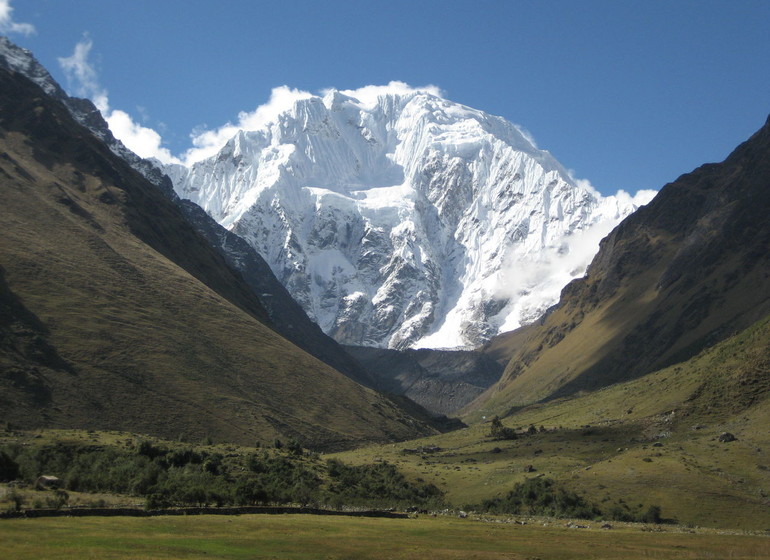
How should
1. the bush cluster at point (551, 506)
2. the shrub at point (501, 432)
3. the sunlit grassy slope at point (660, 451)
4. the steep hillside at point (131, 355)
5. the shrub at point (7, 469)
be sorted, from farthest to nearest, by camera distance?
the shrub at point (501, 432) < the steep hillside at point (131, 355) < the sunlit grassy slope at point (660, 451) < the bush cluster at point (551, 506) < the shrub at point (7, 469)

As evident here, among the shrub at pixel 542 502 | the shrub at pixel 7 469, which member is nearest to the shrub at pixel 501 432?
the shrub at pixel 542 502

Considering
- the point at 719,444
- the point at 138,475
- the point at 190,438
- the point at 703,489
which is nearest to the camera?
the point at 138,475

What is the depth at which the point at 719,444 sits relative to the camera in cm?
11344

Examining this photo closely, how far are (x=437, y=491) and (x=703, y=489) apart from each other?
36712 millimetres

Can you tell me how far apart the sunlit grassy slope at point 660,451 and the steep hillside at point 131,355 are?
68.5 feet

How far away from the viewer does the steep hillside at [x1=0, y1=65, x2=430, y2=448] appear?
133m

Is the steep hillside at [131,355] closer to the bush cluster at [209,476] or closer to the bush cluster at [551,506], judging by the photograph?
the bush cluster at [209,476]

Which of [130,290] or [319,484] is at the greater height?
[130,290]

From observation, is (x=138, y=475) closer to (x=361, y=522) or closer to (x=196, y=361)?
(x=361, y=522)

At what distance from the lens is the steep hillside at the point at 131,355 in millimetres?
133125

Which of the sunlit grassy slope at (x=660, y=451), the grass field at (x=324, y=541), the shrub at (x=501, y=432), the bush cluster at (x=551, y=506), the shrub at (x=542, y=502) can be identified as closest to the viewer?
the grass field at (x=324, y=541)

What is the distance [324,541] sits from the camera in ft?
165

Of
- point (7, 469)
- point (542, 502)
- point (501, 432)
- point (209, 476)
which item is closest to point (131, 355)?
point (209, 476)

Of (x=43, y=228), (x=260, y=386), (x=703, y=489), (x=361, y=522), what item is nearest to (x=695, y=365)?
(x=703, y=489)
